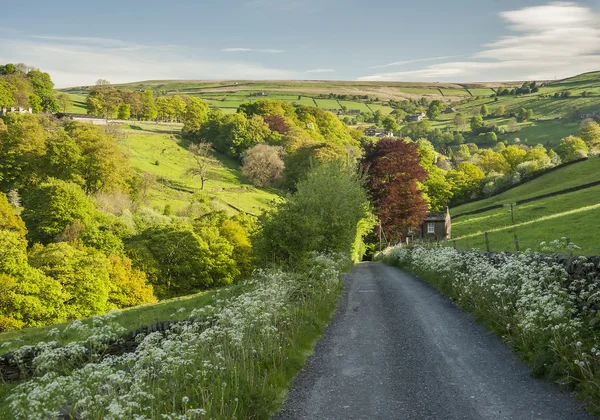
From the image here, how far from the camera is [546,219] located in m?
44.7

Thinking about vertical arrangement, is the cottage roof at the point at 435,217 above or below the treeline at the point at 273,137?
below

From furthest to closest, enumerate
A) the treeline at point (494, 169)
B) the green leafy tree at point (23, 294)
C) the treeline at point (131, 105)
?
the treeline at point (131, 105)
the treeline at point (494, 169)
the green leafy tree at point (23, 294)

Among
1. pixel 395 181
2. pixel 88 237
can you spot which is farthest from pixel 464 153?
pixel 88 237

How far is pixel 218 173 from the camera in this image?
10431 centimetres

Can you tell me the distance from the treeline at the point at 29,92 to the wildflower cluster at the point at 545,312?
12597 centimetres

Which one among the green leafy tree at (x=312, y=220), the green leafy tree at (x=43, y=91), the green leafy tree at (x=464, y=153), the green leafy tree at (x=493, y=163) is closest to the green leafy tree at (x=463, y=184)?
the green leafy tree at (x=493, y=163)

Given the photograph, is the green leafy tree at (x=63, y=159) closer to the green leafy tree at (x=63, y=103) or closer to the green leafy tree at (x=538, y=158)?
the green leafy tree at (x=63, y=103)

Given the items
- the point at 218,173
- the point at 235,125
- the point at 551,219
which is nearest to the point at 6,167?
the point at 218,173

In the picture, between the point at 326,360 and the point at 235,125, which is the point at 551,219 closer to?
the point at 326,360

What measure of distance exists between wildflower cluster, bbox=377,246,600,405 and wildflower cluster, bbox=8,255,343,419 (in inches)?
227

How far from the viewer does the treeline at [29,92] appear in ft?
378

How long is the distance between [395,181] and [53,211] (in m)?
39.7

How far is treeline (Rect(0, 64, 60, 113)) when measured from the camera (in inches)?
4538

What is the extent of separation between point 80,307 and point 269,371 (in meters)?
37.7
